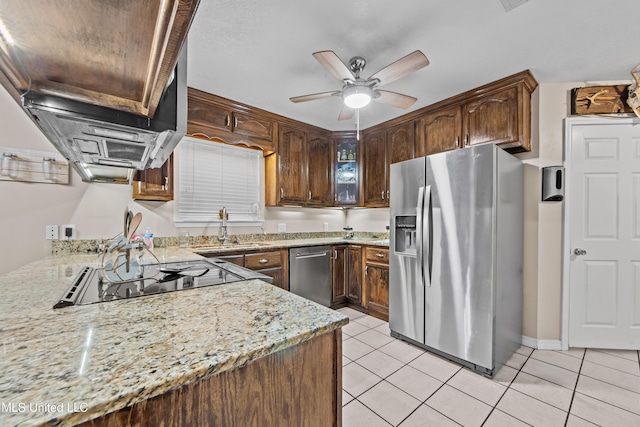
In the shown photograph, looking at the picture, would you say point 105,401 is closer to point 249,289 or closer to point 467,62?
point 249,289

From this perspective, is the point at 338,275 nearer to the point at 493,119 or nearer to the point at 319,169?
the point at 319,169

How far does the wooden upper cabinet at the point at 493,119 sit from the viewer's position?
239 centimetres

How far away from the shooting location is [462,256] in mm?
2109

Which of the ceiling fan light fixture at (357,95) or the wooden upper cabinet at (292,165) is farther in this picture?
the wooden upper cabinet at (292,165)

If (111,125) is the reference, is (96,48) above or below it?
above

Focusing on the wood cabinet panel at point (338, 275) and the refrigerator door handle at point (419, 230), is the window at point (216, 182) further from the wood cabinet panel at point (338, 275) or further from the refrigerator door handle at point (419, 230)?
the refrigerator door handle at point (419, 230)

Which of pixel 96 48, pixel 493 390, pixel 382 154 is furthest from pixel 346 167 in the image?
pixel 96 48

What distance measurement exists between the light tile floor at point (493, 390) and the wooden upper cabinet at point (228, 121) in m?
2.44

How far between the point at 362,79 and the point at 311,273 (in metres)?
2.11

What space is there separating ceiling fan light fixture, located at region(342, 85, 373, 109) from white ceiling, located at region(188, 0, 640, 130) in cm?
28

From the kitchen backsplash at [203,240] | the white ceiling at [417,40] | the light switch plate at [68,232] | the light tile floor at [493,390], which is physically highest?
the white ceiling at [417,40]

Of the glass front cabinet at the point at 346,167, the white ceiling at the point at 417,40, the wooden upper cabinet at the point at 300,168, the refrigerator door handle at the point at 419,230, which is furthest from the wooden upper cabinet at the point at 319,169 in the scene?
the refrigerator door handle at the point at 419,230

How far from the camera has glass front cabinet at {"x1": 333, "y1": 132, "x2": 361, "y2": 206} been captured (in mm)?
3814

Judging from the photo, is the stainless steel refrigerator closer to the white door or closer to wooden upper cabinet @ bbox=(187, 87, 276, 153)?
the white door
